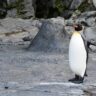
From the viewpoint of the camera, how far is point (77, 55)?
26.0ft

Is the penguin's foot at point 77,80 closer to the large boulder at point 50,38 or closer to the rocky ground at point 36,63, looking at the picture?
the rocky ground at point 36,63

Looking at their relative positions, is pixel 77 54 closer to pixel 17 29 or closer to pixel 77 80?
pixel 77 80

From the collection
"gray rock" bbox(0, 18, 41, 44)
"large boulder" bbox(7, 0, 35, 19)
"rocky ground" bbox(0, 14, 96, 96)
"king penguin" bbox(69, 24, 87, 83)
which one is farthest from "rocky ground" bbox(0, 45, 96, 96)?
"large boulder" bbox(7, 0, 35, 19)

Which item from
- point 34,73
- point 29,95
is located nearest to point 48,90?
point 29,95

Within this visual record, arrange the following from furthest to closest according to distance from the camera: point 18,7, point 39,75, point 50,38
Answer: point 18,7 → point 50,38 → point 39,75

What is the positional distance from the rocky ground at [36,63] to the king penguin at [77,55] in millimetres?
160

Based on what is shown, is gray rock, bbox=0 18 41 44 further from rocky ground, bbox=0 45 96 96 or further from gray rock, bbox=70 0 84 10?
rocky ground, bbox=0 45 96 96

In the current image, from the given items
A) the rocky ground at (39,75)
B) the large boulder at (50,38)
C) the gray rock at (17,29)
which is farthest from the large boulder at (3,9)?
the rocky ground at (39,75)

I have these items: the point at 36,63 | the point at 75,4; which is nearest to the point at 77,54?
the point at 36,63

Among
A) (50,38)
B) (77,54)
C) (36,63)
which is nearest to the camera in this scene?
(77,54)

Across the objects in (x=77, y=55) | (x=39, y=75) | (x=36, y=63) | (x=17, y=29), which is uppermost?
(x=77, y=55)

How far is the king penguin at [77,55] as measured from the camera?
25.7 ft

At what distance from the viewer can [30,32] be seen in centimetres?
1587

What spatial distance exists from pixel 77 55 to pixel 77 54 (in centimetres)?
2
